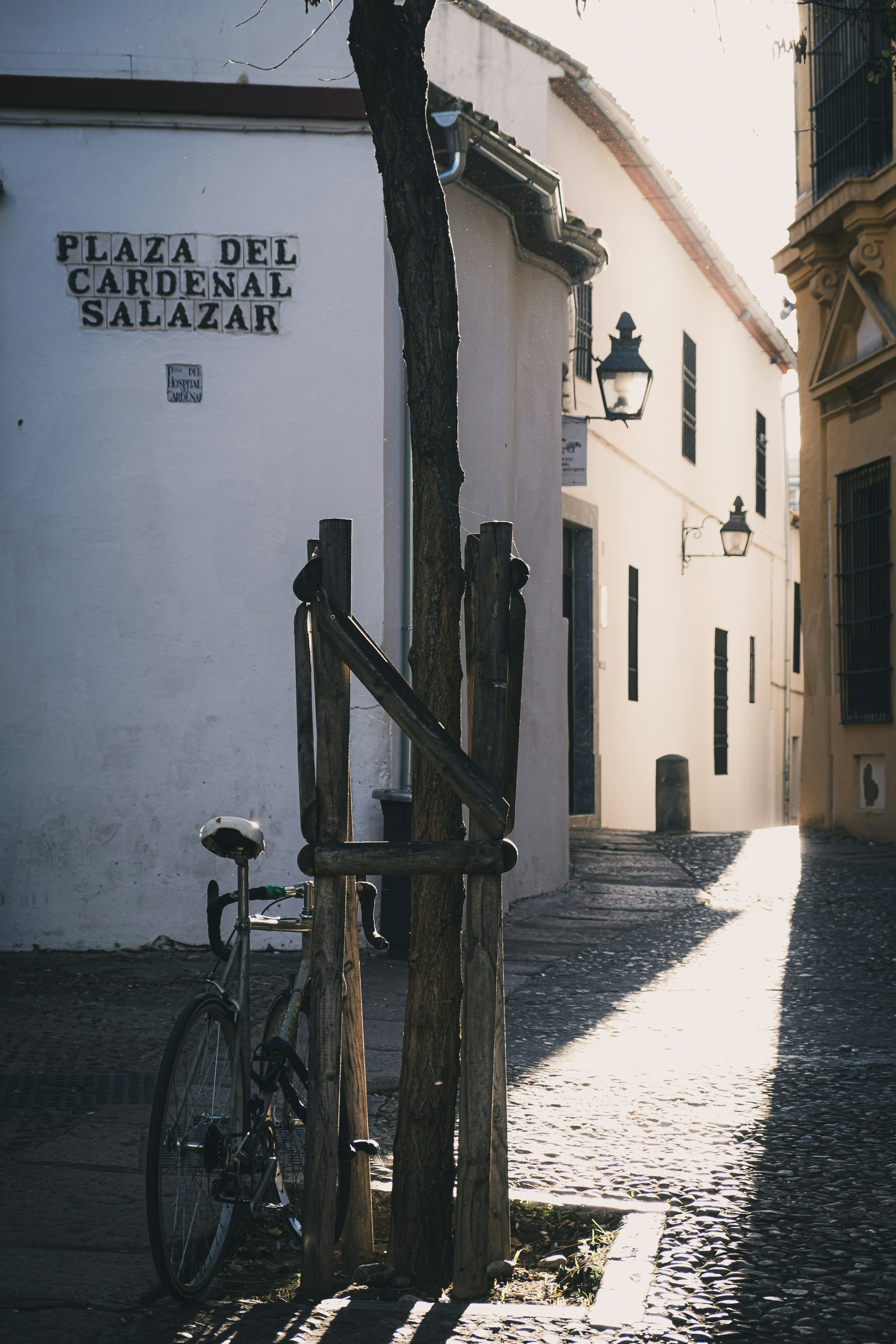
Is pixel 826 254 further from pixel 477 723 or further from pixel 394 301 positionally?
pixel 477 723

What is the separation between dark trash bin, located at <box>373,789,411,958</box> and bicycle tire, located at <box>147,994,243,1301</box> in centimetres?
420

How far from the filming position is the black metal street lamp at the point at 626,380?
42.7 feet

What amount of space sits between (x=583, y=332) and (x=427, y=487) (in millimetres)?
12272

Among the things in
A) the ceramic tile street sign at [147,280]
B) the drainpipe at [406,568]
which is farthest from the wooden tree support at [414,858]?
the ceramic tile street sign at [147,280]

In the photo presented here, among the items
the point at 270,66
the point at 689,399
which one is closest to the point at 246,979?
the point at 270,66

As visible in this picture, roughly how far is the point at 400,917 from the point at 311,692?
14.3 feet

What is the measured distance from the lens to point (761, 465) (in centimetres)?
2492

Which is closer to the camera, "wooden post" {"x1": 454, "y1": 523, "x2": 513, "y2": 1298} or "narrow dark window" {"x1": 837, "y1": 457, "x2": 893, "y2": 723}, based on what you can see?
"wooden post" {"x1": 454, "y1": 523, "x2": 513, "y2": 1298}

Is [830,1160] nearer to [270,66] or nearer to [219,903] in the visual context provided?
[219,903]

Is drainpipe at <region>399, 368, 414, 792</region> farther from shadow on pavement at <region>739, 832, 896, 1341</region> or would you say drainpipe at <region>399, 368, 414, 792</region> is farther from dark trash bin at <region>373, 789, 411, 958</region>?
shadow on pavement at <region>739, 832, 896, 1341</region>

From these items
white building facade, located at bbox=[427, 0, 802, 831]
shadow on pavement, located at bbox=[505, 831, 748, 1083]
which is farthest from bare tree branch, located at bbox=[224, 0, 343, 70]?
white building facade, located at bbox=[427, 0, 802, 831]

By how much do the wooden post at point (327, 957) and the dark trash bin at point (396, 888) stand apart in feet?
13.8

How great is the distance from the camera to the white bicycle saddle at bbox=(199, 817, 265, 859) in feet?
12.2

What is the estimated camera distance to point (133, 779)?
809 centimetres
